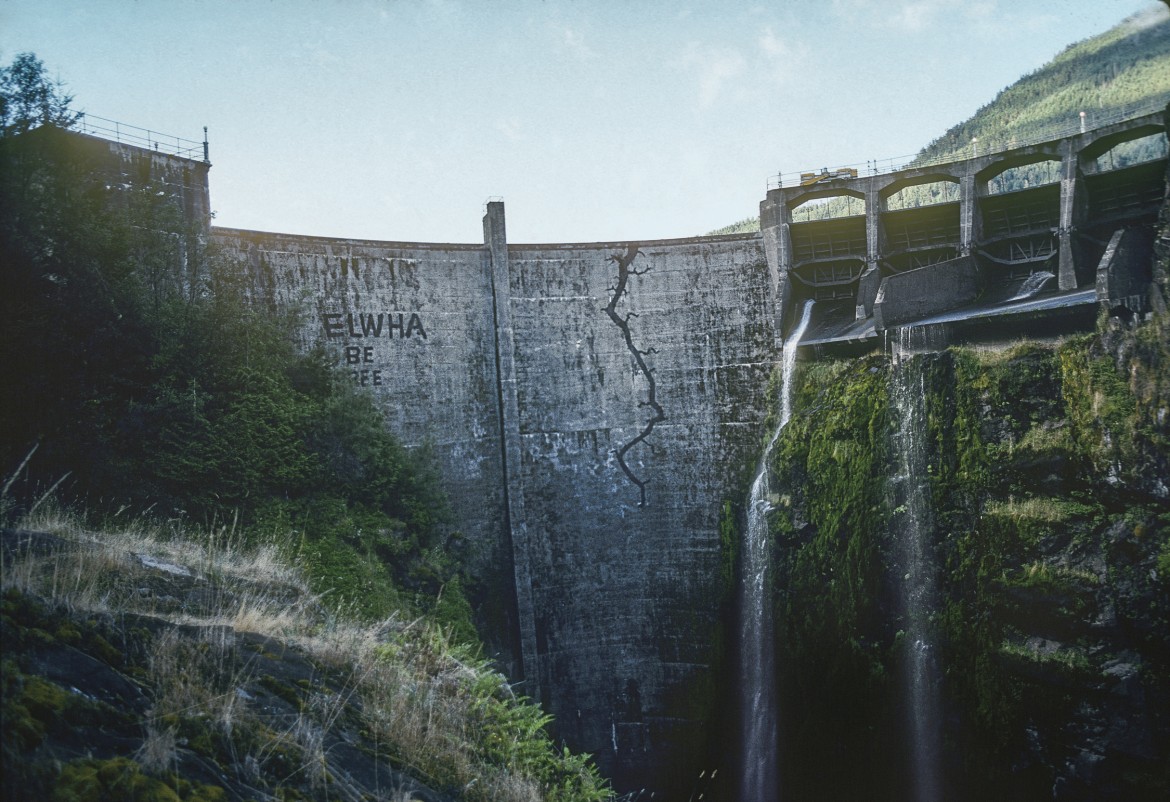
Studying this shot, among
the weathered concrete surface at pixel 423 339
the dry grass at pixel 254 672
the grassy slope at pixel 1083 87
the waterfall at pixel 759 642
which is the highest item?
the grassy slope at pixel 1083 87

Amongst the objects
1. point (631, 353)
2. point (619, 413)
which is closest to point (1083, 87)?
point (631, 353)

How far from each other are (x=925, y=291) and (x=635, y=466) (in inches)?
285

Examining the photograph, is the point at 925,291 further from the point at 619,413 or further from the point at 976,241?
the point at 619,413

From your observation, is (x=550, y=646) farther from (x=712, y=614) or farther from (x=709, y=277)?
(x=709, y=277)

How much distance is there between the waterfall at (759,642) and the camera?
1617 cm

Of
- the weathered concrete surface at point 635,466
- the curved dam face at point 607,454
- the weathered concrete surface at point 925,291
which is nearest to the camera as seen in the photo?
the weathered concrete surface at point 925,291

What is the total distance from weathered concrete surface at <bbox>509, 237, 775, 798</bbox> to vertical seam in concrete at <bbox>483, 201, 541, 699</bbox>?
0.23 m

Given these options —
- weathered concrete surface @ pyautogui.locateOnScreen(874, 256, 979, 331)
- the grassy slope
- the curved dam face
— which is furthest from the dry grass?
the grassy slope

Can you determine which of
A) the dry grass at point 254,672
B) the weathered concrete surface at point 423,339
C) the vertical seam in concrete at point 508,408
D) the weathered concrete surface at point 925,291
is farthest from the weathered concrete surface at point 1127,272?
the weathered concrete surface at point 423,339

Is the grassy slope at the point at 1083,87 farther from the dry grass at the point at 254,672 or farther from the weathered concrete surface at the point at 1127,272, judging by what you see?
the dry grass at the point at 254,672

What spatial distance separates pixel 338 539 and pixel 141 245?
596 centimetres

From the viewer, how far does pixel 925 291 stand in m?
15.7

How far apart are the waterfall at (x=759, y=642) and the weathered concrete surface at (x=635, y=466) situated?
715 mm

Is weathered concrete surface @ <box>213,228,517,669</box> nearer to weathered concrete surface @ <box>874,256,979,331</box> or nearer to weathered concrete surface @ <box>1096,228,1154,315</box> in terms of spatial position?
weathered concrete surface @ <box>874,256,979,331</box>
